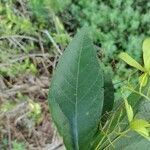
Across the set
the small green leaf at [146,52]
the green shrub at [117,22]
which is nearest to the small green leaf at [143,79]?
the small green leaf at [146,52]

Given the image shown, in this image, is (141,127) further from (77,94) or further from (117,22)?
(117,22)

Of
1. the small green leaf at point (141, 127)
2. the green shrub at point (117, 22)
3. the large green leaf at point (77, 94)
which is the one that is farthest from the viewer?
the green shrub at point (117, 22)

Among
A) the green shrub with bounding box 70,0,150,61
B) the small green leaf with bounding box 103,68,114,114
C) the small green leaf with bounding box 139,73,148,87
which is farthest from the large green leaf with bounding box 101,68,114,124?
the green shrub with bounding box 70,0,150,61

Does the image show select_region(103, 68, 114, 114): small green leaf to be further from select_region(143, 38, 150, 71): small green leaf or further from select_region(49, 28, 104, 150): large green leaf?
select_region(143, 38, 150, 71): small green leaf

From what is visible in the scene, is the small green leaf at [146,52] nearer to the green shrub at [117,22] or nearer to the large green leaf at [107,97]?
the large green leaf at [107,97]

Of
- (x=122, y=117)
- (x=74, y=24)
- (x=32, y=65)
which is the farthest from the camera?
(x=74, y=24)

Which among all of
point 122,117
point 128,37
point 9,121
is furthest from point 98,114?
point 128,37

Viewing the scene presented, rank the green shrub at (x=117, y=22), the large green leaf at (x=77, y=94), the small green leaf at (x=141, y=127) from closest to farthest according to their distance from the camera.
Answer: the small green leaf at (x=141, y=127) < the large green leaf at (x=77, y=94) < the green shrub at (x=117, y=22)

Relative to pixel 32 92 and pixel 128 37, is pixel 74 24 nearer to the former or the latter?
pixel 128 37

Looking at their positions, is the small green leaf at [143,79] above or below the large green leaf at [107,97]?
above
